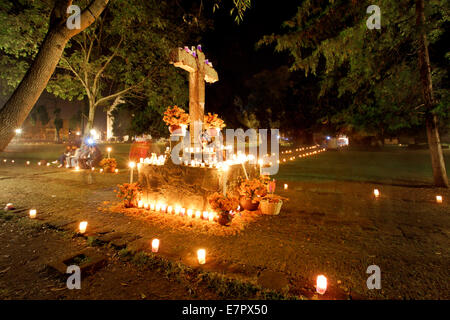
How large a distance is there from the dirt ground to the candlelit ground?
18 mm

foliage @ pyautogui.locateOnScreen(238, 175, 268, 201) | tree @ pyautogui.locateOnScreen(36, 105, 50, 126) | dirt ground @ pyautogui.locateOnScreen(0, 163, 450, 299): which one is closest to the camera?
dirt ground @ pyautogui.locateOnScreen(0, 163, 450, 299)

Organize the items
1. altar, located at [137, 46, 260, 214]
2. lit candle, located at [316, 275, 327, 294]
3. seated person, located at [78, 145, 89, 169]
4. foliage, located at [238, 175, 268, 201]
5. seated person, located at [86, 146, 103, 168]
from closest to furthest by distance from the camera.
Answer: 1. lit candle, located at [316, 275, 327, 294]
2. altar, located at [137, 46, 260, 214]
3. foliage, located at [238, 175, 268, 201]
4. seated person, located at [86, 146, 103, 168]
5. seated person, located at [78, 145, 89, 169]

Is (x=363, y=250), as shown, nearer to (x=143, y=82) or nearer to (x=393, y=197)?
(x=393, y=197)

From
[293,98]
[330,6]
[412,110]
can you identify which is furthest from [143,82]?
[293,98]

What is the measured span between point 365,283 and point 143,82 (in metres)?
16.3

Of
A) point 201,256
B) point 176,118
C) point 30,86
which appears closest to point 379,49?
point 176,118

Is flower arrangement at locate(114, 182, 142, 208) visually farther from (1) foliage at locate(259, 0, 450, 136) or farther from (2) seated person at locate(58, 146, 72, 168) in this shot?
(2) seated person at locate(58, 146, 72, 168)

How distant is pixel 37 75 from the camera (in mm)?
4379

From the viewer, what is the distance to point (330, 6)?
761cm

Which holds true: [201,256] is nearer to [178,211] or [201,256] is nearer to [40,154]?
[178,211]

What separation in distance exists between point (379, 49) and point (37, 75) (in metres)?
12.4

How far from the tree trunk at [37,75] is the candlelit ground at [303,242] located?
7.44 ft

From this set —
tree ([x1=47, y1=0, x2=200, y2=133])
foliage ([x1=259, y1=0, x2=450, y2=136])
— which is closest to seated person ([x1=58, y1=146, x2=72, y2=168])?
tree ([x1=47, y1=0, x2=200, y2=133])

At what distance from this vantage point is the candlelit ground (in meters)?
3.24
